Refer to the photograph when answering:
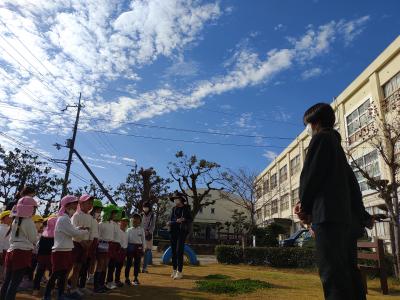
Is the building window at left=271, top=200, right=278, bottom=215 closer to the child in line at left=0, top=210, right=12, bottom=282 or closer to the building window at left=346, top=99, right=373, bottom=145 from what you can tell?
the building window at left=346, top=99, right=373, bottom=145

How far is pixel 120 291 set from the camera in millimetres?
6070

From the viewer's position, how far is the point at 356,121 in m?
22.1

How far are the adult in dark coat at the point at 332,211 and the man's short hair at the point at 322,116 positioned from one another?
0.07 metres

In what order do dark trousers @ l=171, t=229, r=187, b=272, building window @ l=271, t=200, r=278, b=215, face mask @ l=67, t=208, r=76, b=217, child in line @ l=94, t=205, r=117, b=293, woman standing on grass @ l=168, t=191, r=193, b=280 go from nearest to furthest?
face mask @ l=67, t=208, r=76, b=217 → child in line @ l=94, t=205, r=117, b=293 → dark trousers @ l=171, t=229, r=187, b=272 → woman standing on grass @ l=168, t=191, r=193, b=280 → building window @ l=271, t=200, r=278, b=215

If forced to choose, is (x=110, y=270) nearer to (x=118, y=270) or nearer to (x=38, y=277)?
(x=118, y=270)

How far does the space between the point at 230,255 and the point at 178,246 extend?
7.83m

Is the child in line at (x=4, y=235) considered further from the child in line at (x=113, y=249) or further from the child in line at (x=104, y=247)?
the child in line at (x=113, y=249)

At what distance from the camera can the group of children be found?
4641 millimetres

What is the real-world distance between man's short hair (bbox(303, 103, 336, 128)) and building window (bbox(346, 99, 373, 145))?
18677mm

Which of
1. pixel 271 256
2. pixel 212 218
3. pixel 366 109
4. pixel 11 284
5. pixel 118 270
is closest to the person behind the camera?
pixel 11 284

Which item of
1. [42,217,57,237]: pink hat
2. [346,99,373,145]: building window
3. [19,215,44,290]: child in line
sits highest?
[346,99,373,145]: building window

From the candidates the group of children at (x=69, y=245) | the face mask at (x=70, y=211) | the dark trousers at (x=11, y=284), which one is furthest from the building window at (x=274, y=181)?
Result: the dark trousers at (x=11, y=284)

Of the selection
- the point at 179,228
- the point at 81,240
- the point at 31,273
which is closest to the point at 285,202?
the point at 179,228

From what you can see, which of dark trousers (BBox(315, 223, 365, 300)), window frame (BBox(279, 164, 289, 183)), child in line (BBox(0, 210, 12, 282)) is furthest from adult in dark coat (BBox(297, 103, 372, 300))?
window frame (BBox(279, 164, 289, 183))
